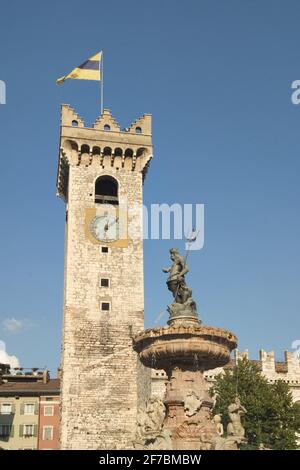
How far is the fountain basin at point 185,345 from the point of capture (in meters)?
18.4

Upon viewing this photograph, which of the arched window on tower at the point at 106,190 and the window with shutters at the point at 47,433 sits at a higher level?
the arched window on tower at the point at 106,190

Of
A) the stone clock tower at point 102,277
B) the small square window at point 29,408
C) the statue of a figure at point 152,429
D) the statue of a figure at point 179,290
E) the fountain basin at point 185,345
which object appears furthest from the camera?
the small square window at point 29,408

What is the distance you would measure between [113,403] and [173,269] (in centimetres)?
1858

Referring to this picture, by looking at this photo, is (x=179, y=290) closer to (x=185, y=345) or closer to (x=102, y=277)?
(x=185, y=345)

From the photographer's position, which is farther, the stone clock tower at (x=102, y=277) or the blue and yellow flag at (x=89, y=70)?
the blue and yellow flag at (x=89, y=70)

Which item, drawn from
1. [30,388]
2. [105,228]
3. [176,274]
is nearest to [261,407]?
[105,228]

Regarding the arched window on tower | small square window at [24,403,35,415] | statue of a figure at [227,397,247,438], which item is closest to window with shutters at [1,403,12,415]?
small square window at [24,403,35,415]

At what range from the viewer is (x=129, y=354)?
38.2m

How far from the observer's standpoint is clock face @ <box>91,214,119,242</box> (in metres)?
40.8

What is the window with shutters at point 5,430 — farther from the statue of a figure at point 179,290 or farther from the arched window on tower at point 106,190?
the statue of a figure at point 179,290

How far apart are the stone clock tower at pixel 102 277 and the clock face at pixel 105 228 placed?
0.06 m

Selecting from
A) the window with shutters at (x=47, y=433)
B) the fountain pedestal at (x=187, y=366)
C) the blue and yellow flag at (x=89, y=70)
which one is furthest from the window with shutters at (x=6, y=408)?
the fountain pedestal at (x=187, y=366)

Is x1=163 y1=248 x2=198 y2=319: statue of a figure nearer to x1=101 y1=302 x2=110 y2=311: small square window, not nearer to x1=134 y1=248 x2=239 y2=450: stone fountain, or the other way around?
x1=134 y1=248 x2=239 y2=450: stone fountain
